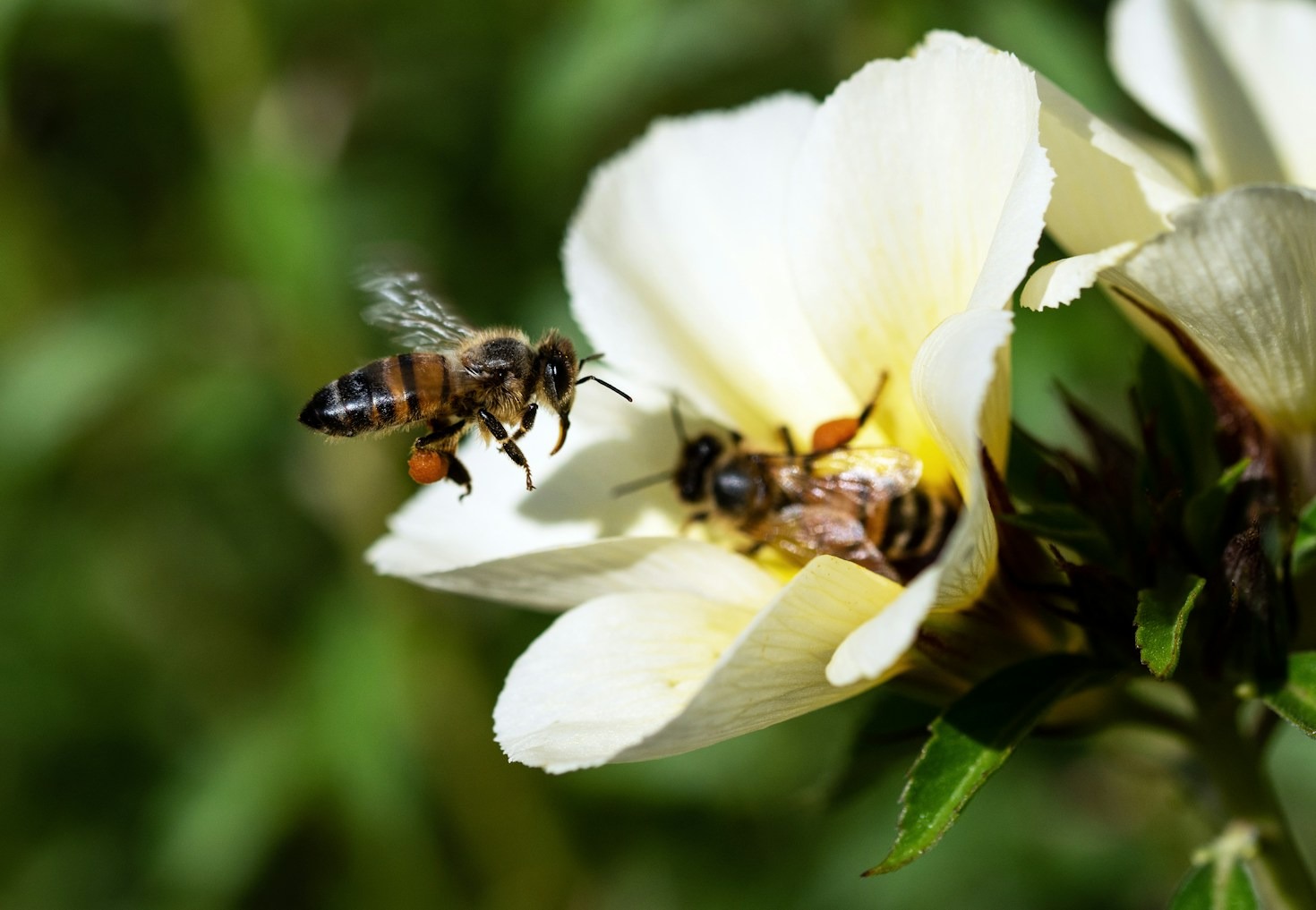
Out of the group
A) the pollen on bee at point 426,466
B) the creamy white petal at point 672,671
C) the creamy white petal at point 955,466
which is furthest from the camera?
the pollen on bee at point 426,466

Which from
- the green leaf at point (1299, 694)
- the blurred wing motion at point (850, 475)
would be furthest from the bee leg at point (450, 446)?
the green leaf at point (1299, 694)

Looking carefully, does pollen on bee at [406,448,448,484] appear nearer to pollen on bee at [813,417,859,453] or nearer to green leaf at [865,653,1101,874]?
pollen on bee at [813,417,859,453]

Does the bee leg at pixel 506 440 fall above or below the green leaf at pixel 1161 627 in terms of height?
above

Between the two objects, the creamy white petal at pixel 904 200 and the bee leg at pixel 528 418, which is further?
the bee leg at pixel 528 418

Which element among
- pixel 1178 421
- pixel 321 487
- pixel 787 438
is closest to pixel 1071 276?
pixel 1178 421

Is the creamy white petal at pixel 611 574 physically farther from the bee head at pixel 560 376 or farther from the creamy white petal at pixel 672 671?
the bee head at pixel 560 376

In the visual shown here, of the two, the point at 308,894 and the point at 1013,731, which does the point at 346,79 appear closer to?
the point at 308,894

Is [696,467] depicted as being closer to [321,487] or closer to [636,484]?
[636,484]
